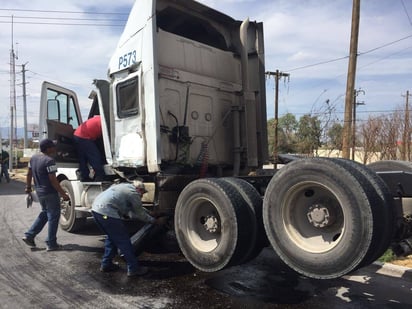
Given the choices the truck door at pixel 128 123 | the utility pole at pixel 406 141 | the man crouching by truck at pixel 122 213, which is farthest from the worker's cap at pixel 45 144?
the utility pole at pixel 406 141

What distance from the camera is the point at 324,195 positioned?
→ 3639mm

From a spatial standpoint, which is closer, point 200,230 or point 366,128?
point 200,230

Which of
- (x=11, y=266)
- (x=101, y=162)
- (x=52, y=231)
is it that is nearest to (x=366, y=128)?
(x=101, y=162)

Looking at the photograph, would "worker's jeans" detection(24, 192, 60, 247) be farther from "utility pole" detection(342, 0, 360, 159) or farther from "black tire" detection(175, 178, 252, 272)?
"utility pole" detection(342, 0, 360, 159)

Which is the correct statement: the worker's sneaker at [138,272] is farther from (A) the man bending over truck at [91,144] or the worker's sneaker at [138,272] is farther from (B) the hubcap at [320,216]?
(B) the hubcap at [320,216]

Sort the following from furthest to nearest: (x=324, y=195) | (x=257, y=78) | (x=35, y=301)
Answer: (x=257, y=78), (x=35, y=301), (x=324, y=195)

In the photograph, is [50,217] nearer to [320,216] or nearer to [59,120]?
[59,120]

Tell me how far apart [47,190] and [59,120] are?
1299 millimetres

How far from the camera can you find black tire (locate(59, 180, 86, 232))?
7551mm

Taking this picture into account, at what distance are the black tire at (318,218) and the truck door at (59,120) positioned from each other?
14.8ft

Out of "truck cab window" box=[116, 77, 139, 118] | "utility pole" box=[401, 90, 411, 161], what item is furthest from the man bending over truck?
"utility pole" box=[401, 90, 411, 161]

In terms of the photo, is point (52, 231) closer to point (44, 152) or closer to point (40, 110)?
point (44, 152)

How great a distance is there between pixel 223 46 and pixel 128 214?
296 centimetres

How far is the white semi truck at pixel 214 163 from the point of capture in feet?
11.2
